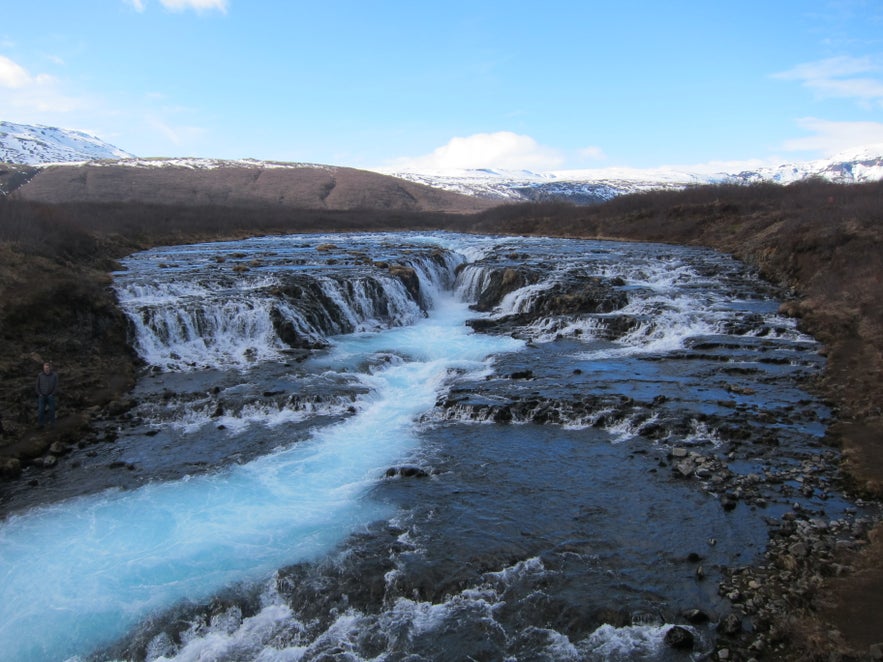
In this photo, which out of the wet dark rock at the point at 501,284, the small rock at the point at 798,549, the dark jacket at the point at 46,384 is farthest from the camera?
the wet dark rock at the point at 501,284

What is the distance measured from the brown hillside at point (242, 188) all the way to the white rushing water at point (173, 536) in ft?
332

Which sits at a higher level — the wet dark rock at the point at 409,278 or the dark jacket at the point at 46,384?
the wet dark rock at the point at 409,278

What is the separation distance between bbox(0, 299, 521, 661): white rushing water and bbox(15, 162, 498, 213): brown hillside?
332ft

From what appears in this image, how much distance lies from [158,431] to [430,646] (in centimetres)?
1074

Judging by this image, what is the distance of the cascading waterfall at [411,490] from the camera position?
830 cm

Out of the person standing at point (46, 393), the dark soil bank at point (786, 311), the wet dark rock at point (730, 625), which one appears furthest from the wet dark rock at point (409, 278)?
the wet dark rock at point (730, 625)

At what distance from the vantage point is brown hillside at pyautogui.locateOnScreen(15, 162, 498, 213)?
117 meters

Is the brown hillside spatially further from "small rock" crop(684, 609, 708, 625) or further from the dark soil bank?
"small rock" crop(684, 609, 708, 625)

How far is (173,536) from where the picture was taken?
427 inches

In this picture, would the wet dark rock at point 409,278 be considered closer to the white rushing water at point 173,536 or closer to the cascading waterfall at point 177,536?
the cascading waterfall at point 177,536

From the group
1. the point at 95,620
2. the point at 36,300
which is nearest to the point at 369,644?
the point at 95,620

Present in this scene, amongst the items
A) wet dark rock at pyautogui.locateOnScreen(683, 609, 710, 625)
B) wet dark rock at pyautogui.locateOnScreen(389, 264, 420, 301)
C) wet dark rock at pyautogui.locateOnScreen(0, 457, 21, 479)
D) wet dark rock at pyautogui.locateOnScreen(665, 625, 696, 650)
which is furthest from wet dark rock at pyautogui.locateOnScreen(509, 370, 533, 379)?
wet dark rock at pyautogui.locateOnScreen(389, 264, 420, 301)

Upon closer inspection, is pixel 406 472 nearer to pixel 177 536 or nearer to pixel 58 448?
pixel 177 536

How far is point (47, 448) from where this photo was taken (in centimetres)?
1430
